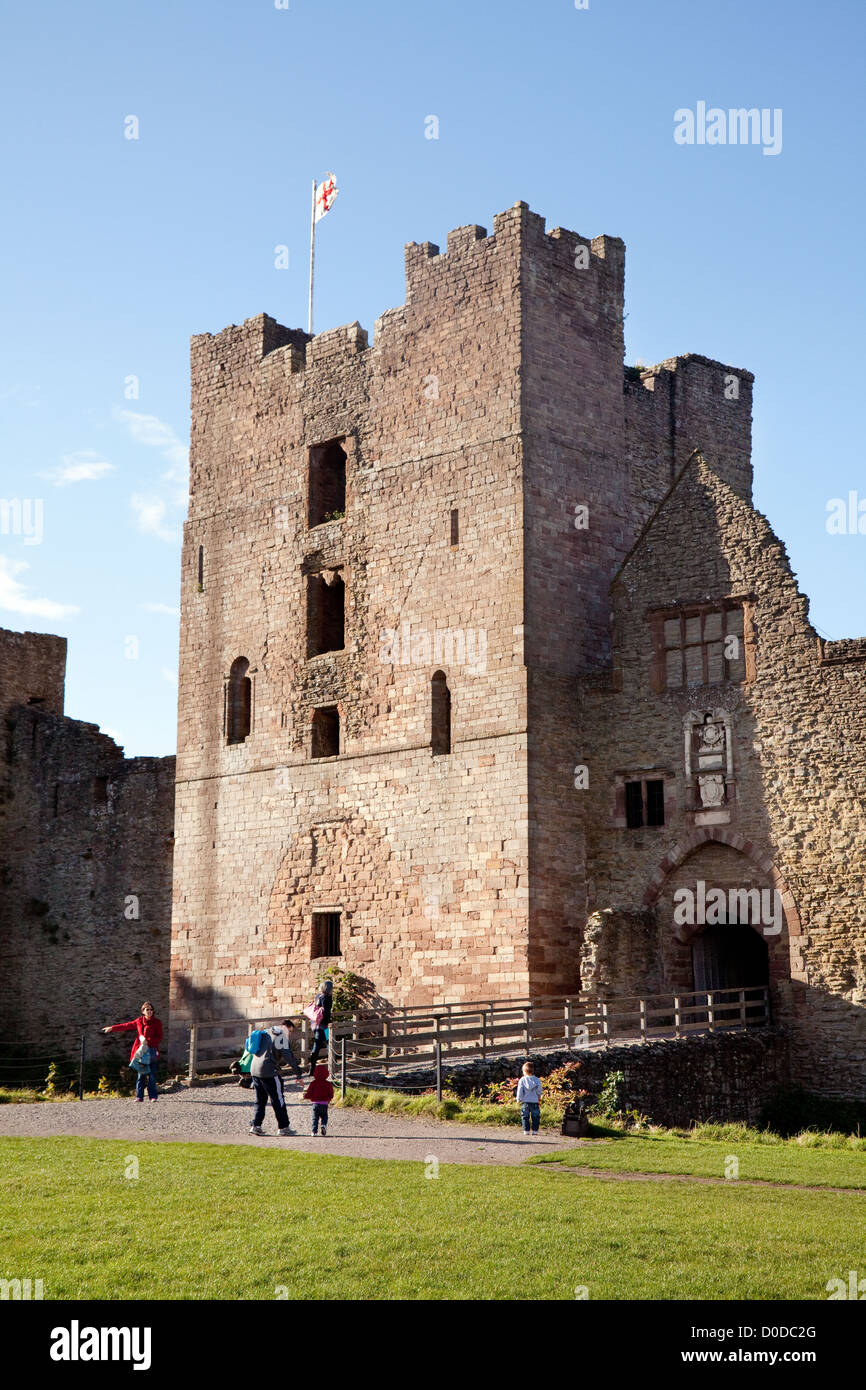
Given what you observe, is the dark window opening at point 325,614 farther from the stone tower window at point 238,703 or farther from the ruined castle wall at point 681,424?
the ruined castle wall at point 681,424

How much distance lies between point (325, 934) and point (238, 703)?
5523mm

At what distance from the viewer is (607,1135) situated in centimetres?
1694

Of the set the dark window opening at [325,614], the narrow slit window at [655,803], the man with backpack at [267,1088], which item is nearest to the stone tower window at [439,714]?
the dark window opening at [325,614]

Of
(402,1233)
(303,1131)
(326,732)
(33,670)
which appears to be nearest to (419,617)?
(326,732)

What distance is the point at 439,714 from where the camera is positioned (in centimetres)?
2684

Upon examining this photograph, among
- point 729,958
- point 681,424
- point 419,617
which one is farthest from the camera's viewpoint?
point 681,424

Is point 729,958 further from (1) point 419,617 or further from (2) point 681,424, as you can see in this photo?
(2) point 681,424

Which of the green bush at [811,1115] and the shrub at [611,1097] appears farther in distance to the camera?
the green bush at [811,1115]

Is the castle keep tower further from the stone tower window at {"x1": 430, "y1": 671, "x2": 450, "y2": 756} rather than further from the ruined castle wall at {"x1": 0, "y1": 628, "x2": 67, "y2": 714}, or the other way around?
the ruined castle wall at {"x1": 0, "y1": 628, "x2": 67, "y2": 714}

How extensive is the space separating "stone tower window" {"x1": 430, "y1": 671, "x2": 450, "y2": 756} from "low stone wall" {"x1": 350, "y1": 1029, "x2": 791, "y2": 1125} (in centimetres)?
726

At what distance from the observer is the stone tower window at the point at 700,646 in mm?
24938

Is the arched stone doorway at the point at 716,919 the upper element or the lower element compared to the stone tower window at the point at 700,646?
lower

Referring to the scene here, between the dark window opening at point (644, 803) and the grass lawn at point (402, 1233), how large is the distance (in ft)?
38.8

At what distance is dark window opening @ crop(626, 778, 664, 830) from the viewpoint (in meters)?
25.4
